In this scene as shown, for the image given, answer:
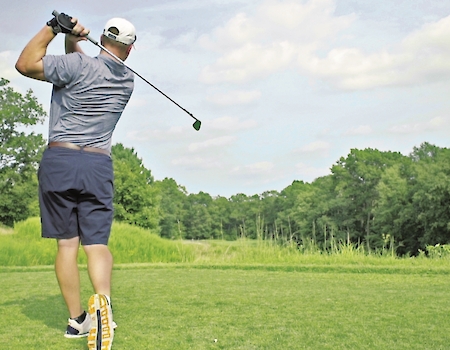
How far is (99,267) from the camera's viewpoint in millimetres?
2826

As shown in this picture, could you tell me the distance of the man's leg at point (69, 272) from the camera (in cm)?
294

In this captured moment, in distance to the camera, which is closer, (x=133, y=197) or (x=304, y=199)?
(x=133, y=197)

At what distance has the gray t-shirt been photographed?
2.80m

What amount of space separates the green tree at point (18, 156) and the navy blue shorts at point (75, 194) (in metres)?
34.4

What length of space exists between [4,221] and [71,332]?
37.6 meters

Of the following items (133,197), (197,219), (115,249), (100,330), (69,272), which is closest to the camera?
(100,330)

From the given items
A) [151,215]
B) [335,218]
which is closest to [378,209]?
[335,218]

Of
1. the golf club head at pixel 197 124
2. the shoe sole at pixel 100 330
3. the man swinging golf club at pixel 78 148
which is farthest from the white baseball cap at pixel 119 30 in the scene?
the shoe sole at pixel 100 330

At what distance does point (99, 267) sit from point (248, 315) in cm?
98

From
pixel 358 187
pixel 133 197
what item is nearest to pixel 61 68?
pixel 133 197

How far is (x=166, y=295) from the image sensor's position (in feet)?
13.6

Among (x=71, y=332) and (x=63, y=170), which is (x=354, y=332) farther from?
(x=63, y=170)

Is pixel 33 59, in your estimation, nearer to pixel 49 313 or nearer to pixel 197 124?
pixel 197 124

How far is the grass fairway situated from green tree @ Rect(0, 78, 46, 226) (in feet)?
107
